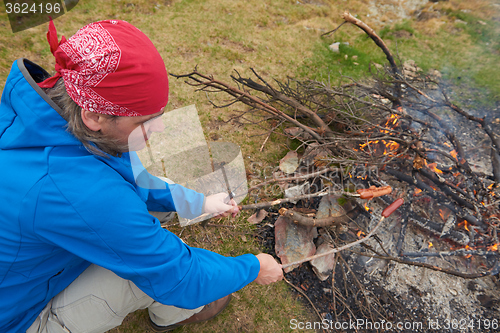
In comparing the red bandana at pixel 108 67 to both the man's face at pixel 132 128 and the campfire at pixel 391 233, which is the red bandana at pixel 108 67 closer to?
the man's face at pixel 132 128

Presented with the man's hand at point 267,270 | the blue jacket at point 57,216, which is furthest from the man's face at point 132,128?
the man's hand at point 267,270

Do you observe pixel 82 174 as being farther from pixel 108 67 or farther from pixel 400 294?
pixel 400 294

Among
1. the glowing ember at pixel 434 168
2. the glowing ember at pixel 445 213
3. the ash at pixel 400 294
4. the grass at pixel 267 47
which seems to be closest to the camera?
the ash at pixel 400 294

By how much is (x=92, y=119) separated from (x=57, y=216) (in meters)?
0.43

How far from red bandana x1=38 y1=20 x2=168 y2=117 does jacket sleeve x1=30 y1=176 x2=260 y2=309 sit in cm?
35

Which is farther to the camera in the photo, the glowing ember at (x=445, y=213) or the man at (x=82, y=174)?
the glowing ember at (x=445, y=213)

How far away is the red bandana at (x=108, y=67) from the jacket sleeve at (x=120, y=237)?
0.35 meters

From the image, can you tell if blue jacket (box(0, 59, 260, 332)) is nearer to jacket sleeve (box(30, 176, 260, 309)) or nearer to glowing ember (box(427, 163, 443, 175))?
jacket sleeve (box(30, 176, 260, 309))

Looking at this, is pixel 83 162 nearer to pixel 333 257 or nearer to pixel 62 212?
pixel 62 212

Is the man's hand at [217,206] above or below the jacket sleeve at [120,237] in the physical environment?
below

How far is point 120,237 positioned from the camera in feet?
3.86

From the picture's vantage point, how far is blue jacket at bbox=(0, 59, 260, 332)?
110 cm

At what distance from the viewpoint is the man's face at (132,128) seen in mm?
1215

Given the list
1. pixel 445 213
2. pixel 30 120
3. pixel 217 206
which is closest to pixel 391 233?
pixel 445 213
